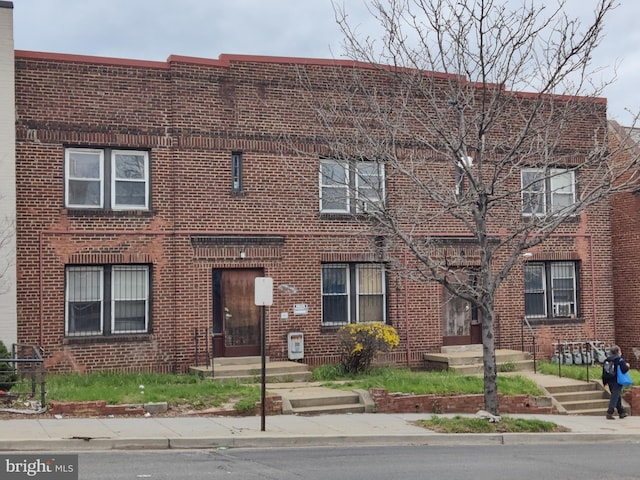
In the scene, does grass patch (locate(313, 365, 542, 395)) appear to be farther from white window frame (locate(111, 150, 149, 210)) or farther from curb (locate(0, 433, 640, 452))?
white window frame (locate(111, 150, 149, 210))

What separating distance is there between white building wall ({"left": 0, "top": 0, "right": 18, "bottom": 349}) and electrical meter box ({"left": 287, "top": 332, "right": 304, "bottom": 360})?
6111 mm

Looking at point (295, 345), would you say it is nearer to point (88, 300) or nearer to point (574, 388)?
point (88, 300)

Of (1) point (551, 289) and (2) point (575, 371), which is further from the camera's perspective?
(1) point (551, 289)

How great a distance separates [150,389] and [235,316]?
3837 millimetres

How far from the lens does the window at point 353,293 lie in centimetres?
2011

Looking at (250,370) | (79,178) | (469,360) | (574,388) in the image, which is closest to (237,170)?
(79,178)

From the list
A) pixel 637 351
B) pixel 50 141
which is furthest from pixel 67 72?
pixel 637 351

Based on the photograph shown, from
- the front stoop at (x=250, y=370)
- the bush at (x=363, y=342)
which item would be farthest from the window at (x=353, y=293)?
the front stoop at (x=250, y=370)

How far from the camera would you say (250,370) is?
17953 millimetres

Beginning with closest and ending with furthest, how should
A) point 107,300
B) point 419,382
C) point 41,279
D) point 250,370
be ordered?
point 419,382 < point 41,279 < point 250,370 < point 107,300

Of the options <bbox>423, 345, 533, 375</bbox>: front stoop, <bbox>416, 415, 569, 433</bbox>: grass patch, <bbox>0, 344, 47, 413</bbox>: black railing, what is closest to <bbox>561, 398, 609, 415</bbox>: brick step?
<bbox>423, 345, 533, 375</bbox>: front stoop

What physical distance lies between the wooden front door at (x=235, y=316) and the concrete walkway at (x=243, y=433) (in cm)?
446

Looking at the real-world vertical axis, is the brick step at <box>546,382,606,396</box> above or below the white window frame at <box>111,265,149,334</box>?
below

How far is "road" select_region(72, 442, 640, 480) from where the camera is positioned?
390 inches
